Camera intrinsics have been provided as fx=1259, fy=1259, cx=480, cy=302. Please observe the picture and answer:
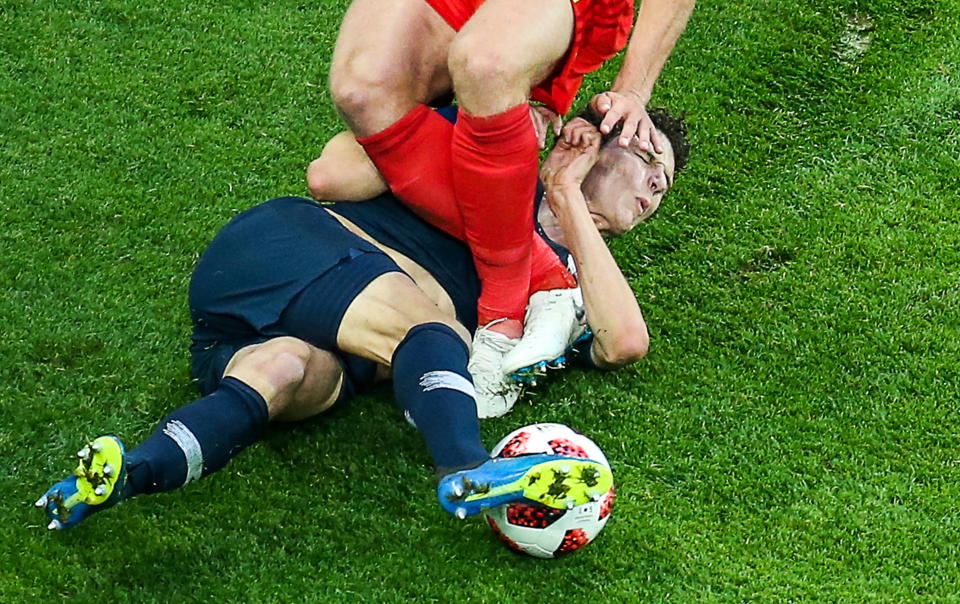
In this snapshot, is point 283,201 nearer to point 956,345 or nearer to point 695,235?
point 695,235

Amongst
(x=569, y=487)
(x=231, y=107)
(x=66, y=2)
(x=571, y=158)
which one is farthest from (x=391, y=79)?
(x=66, y=2)

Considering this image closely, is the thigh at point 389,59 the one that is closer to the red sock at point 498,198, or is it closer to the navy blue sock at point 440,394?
the red sock at point 498,198

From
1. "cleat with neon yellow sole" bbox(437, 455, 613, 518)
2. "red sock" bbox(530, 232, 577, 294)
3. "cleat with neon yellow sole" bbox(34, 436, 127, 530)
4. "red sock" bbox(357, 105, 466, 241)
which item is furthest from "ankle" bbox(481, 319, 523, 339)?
"cleat with neon yellow sole" bbox(34, 436, 127, 530)

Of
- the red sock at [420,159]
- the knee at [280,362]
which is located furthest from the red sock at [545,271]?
the knee at [280,362]

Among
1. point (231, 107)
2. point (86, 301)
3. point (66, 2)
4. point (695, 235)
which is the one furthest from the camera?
point (66, 2)

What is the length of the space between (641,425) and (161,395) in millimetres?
1071

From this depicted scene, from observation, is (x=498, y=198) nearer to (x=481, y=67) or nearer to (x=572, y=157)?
(x=481, y=67)

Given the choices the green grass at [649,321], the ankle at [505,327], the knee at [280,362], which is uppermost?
the knee at [280,362]

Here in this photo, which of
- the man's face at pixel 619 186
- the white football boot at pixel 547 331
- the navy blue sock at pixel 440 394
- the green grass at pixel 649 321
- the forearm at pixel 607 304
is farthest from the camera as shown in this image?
the man's face at pixel 619 186

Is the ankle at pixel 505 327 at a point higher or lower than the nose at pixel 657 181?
lower

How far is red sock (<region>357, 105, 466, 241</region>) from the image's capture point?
2.71 metres

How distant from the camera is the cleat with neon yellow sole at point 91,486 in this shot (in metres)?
2.08

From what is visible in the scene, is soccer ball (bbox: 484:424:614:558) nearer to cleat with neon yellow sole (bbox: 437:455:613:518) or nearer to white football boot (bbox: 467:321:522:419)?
cleat with neon yellow sole (bbox: 437:455:613:518)

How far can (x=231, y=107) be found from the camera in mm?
3930
